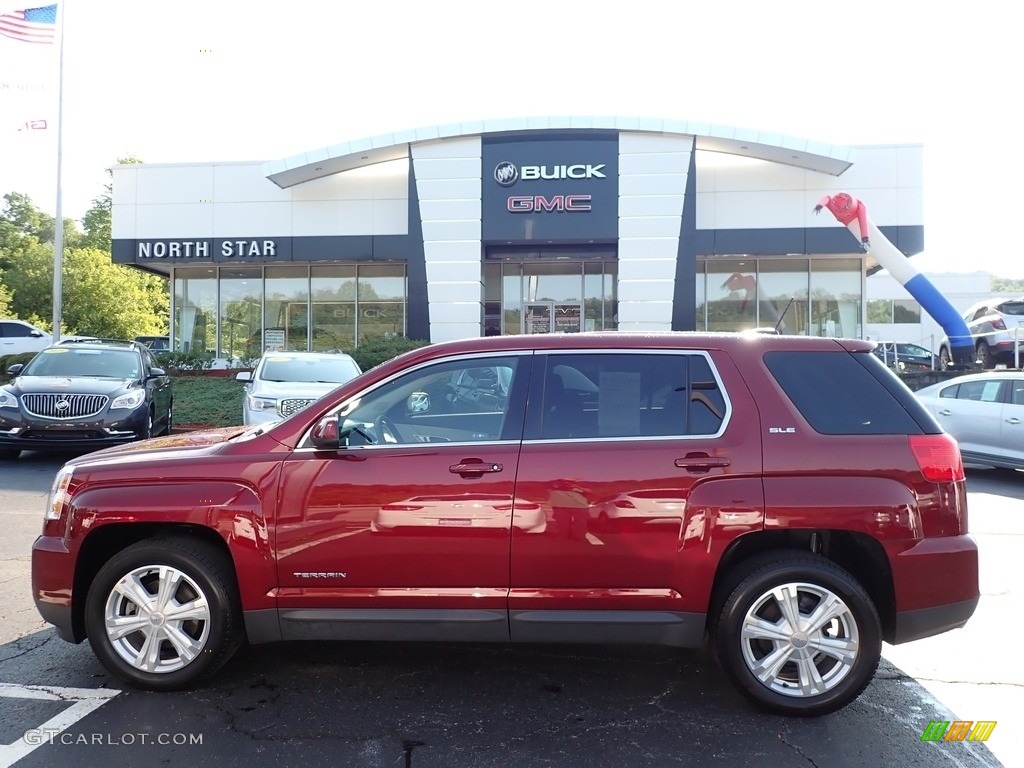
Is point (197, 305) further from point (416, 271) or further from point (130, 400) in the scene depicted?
point (130, 400)

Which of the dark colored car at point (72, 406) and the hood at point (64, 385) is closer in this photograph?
the dark colored car at point (72, 406)

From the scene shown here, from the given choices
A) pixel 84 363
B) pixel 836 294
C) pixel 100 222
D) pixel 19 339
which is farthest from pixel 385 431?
pixel 100 222

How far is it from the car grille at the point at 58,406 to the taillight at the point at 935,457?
1020cm

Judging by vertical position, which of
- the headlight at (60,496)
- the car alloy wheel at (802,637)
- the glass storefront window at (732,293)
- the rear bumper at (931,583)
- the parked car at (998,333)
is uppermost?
the glass storefront window at (732,293)

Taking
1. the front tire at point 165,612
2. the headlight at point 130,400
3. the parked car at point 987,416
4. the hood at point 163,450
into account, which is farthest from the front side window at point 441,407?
the parked car at point 987,416

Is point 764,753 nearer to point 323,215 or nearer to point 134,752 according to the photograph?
point 134,752

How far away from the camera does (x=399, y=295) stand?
2514 centimetres

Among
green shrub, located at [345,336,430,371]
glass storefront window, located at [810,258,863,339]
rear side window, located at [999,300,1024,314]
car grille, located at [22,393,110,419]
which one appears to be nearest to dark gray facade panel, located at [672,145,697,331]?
glass storefront window, located at [810,258,863,339]

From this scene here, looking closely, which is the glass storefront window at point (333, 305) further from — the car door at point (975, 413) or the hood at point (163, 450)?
the hood at point (163, 450)

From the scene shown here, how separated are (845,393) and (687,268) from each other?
722 inches

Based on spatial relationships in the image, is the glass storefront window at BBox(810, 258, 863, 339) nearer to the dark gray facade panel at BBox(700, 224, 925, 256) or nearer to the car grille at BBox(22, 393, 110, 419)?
the dark gray facade panel at BBox(700, 224, 925, 256)

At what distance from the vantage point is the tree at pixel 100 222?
2328 inches

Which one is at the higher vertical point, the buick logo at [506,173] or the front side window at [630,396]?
the buick logo at [506,173]

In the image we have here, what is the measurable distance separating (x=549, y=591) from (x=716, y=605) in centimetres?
81
